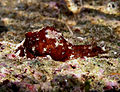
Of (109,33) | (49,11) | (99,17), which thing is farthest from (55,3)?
(109,33)

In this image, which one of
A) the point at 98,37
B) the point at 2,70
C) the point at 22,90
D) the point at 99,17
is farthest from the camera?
the point at 99,17

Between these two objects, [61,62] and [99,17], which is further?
[99,17]

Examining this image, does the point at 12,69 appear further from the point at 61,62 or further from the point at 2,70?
the point at 61,62

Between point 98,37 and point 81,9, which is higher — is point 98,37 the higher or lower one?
the lower one

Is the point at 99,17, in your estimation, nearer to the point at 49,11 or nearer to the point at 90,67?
the point at 49,11

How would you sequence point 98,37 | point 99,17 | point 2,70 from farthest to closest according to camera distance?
point 99,17, point 98,37, point 2,70

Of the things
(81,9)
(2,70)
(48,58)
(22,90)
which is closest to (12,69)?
(2,70)
